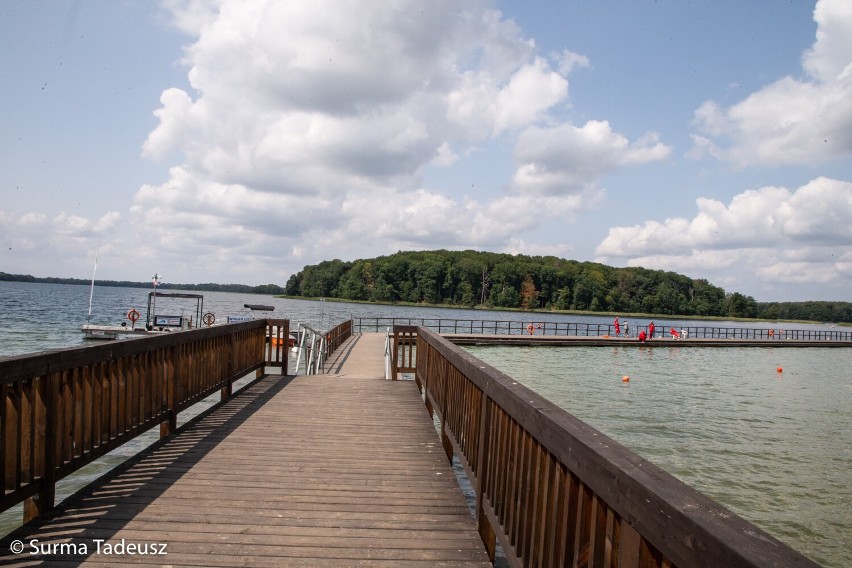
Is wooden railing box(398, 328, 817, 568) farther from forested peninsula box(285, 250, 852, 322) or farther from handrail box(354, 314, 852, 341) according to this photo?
forested peninsula box(285, 250, 852, 322)

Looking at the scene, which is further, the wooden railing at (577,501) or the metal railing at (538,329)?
the metal railing at (538,329)

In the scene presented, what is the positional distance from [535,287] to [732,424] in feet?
397

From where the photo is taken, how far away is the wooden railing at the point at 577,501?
4.09ft

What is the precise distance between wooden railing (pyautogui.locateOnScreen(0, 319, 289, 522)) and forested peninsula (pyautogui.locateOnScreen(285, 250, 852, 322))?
123744 mm

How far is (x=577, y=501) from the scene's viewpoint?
203 cm

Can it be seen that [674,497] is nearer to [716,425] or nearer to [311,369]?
[311,369]

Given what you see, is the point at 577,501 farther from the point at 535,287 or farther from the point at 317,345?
the point at 535,287

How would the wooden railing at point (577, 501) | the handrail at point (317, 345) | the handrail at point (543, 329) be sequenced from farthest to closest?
the handrail at point (543, 329) → the handrail at point (317, 345) → the wooden railing at point (577, 501)

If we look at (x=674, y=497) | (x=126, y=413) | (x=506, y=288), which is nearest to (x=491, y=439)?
(x=674, y=497)

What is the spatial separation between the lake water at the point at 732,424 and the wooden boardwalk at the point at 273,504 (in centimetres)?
233

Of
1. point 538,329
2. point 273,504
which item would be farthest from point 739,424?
point 538,329

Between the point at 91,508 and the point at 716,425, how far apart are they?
1293 cm

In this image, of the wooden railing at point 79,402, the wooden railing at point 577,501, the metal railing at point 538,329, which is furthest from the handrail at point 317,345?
the wooden railing at point 577,501

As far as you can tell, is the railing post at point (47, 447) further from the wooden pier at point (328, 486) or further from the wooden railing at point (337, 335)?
the wooden railing at point (337, 335)
